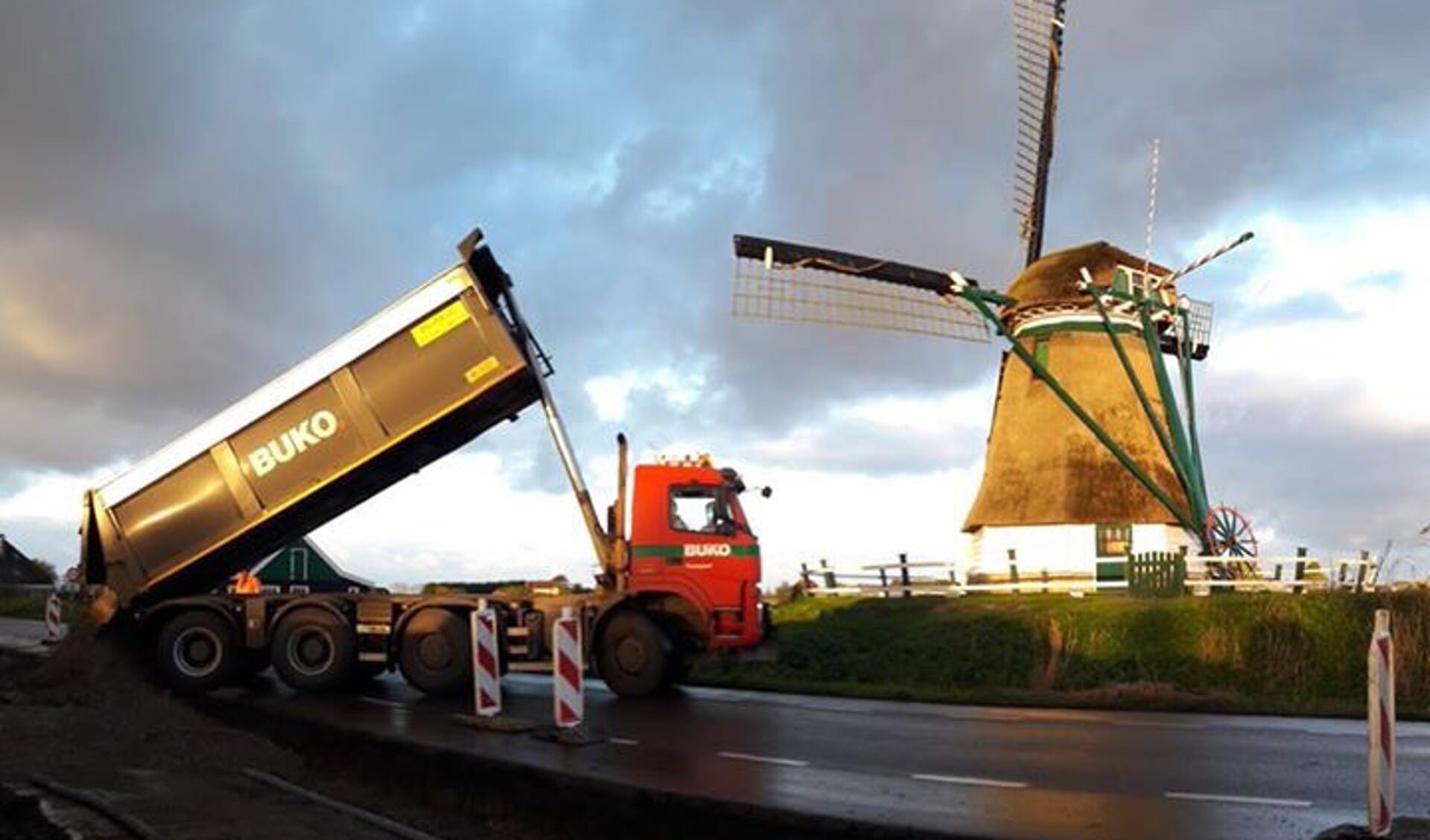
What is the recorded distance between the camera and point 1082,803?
773 centimetres

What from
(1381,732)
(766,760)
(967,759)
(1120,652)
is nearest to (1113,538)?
(1120,652)

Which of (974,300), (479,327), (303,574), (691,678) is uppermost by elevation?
(974,300)

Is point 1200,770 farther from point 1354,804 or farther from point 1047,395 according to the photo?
point 1047,395

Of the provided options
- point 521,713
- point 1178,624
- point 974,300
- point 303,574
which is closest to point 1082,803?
point 521,713

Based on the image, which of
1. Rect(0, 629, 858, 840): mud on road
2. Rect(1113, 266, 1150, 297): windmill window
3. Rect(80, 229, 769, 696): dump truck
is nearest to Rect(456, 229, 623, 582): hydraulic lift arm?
Rect(80, 229, 769, 696): dump truck

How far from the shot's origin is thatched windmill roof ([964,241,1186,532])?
1249 inches

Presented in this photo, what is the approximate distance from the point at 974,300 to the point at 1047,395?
3.43m

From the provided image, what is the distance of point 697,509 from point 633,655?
6.60ft

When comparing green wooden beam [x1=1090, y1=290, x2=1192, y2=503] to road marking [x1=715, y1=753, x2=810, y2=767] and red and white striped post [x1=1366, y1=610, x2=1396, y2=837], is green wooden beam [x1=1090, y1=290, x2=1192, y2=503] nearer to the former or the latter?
road marking [x1=715, y1=753, x2=810, y2=767]

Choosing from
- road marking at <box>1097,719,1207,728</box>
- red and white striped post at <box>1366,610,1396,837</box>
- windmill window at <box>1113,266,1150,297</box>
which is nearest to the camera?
red and white striped post at <box>1366,610,1396,837</box>

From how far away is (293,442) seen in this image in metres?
14.9

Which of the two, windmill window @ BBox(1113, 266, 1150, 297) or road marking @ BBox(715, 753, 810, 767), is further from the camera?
windmill window @ BBox(1113, 266, 1150, 297)

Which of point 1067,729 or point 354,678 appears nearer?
point 1067,729

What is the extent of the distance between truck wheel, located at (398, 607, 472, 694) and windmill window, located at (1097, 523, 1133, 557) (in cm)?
2056
